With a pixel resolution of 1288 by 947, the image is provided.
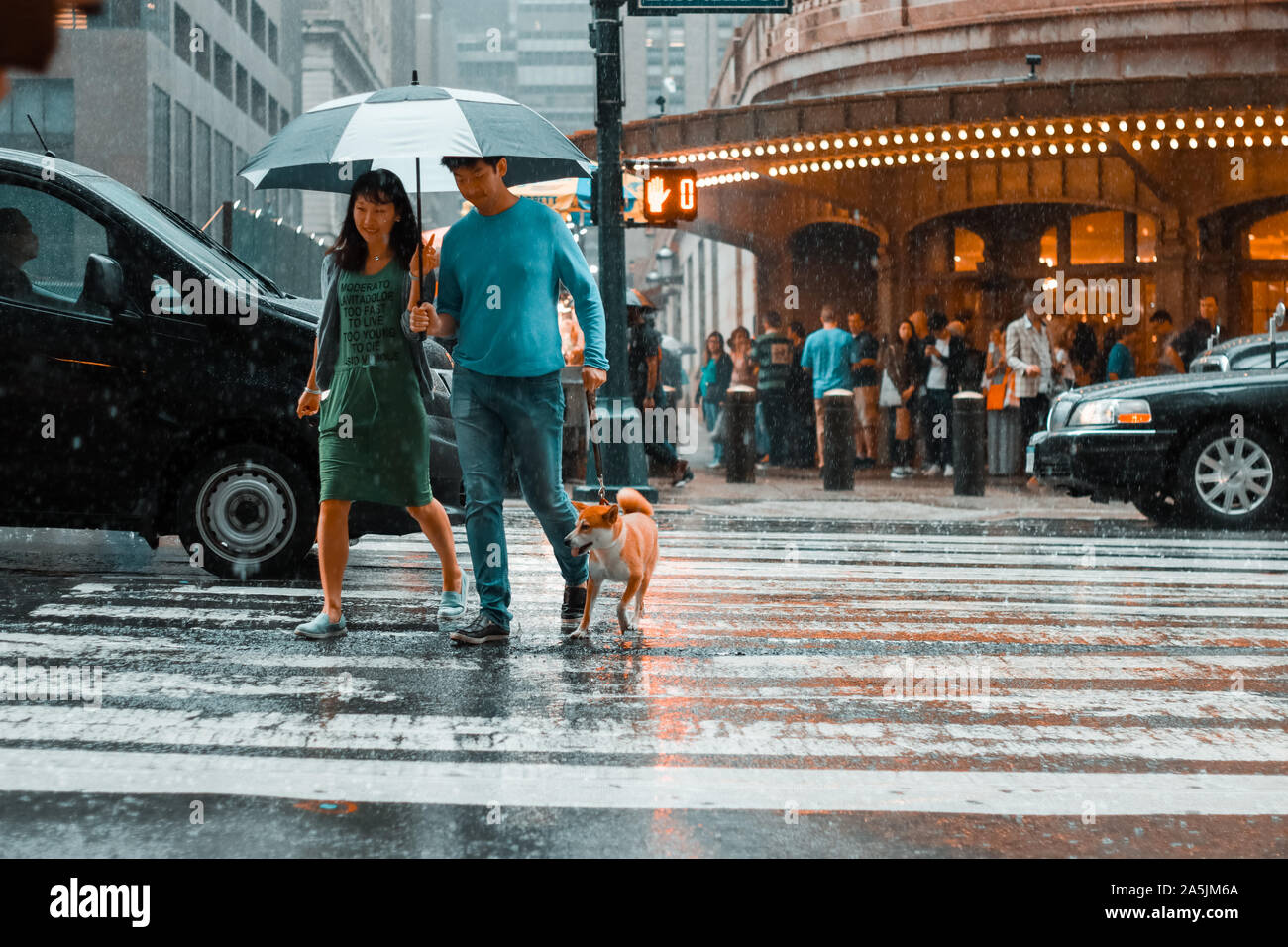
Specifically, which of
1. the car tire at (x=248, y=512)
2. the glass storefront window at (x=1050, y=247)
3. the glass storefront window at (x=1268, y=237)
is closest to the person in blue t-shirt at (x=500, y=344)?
the car tire at (x=248, y=512)

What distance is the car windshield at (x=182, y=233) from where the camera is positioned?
25.9ft

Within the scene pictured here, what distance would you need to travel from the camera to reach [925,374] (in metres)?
19.1

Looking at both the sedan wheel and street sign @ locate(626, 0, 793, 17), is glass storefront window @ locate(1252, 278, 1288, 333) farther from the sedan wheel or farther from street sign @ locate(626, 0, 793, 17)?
street sign @ locate(626, 0, 793, 17)

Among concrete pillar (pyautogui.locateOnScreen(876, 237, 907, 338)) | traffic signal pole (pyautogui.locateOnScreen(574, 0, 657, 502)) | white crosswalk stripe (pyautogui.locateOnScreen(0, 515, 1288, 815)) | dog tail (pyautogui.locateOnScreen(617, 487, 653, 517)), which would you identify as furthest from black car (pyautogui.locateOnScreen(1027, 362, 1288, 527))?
concrete pillar (pyautogui.locateOnScreen(876, 237, 907, 338))

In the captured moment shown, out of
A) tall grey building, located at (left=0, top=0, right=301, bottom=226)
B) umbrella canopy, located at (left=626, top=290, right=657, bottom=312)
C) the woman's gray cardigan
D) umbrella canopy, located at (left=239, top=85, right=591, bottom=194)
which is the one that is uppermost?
tall grey building, located at (left=0, top=0, right=301, bottom=226)

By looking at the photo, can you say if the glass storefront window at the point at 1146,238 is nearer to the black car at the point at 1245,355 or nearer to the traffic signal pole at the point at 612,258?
the black car at the point at 1245,355

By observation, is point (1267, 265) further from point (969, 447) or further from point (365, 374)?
point (365, 374)

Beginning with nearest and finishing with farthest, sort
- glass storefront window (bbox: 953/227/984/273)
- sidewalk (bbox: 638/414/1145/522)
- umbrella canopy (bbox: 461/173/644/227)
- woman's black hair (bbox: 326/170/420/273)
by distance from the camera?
woman's black hair (bbox: 326/170/420/273)
sidewalk (bbox: 638/414/1145/522)
umbrella canopy (bbox: 461/173/644/227)
glass storefront window (bbox: 953/227/984/273)

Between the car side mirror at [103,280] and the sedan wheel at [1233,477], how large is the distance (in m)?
8.22

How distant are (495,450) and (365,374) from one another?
2.10ft

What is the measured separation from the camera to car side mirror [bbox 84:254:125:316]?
23.8 feet

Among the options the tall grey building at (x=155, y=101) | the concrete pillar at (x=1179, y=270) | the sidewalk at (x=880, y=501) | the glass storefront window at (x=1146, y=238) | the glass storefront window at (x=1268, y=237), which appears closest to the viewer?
the sidewalk at (x=880, y=501)

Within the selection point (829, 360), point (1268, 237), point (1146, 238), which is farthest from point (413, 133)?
point (1268, 237)

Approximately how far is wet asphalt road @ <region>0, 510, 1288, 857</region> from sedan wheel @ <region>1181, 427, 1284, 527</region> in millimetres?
3404
